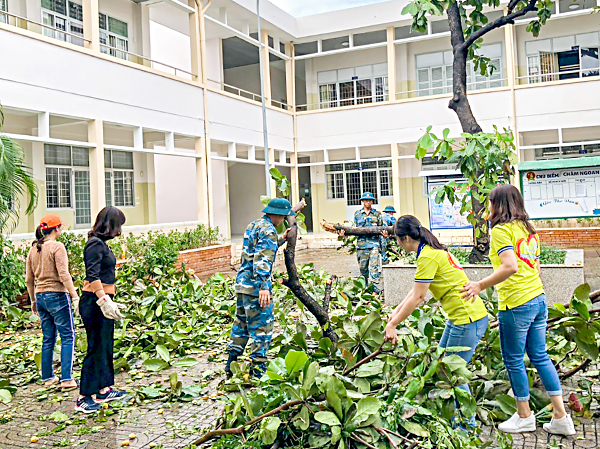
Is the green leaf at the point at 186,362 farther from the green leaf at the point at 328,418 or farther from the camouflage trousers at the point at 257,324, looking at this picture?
the green leaf at the point at 328,418

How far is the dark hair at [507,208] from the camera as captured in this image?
420cm

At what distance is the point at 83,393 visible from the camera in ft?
17.3

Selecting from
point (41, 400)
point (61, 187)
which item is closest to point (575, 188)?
point (41, 400)

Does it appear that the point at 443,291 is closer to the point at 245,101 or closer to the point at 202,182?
the point at 202,182

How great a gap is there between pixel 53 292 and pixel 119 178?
14.1 meters

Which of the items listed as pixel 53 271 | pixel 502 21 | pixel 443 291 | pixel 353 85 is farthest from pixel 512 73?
pixel 53 271

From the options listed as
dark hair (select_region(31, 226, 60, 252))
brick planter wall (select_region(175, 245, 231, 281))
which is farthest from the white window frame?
dark hair (select_region(31, 226, 60, 252))

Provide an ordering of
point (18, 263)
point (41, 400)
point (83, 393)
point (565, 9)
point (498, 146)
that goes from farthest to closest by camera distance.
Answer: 1. point (565, 9)
2. point (18, 263)
3. point (498, 146)
4. point (41, 400)
5. point (83, 393)

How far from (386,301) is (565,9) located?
1789cm

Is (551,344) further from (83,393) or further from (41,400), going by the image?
(41,400)

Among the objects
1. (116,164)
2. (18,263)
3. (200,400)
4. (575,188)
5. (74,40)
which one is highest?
(74,40)

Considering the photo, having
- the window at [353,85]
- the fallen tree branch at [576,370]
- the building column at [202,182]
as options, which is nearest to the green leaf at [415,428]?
the fallen tree branch at [576,370]

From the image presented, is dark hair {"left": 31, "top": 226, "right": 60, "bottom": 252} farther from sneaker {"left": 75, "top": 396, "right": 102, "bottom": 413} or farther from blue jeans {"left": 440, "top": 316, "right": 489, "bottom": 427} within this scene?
blue jeans {"left": 440, "top": 316, "right": 489, "bottom": 427}

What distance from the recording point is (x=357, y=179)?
83.8 feet
